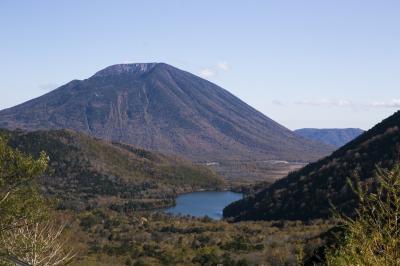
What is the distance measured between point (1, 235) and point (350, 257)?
1104 centimetres

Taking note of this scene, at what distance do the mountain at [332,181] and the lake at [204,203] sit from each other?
27496mm

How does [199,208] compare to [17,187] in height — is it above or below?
below

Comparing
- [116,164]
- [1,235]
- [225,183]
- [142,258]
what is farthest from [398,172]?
[225,183]

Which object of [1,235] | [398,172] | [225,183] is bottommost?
[225,183]

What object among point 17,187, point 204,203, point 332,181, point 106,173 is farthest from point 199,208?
point 17,187

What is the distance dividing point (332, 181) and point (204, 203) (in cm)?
6689

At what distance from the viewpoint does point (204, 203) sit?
426 ft

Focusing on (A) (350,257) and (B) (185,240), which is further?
(B) (185,240)

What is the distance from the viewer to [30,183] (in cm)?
1738

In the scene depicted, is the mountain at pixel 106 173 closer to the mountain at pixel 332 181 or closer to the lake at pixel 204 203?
the lake at pixel 204 203

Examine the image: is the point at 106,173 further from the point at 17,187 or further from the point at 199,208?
the point at 17,187

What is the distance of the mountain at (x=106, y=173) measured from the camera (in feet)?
414

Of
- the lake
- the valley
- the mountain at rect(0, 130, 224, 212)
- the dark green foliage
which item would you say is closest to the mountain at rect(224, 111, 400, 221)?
the valley

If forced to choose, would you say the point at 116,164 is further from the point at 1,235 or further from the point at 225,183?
the point at 1,235
